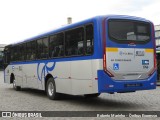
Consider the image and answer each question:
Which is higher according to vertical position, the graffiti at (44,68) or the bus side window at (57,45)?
the bus side window at (57,45)

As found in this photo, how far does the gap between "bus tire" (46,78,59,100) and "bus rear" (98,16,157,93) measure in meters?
3.77

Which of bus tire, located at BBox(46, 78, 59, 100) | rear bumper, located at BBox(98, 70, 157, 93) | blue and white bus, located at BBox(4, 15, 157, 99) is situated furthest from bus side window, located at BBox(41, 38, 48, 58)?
rear bumper, located at BBox(98, 70, 157, 93)

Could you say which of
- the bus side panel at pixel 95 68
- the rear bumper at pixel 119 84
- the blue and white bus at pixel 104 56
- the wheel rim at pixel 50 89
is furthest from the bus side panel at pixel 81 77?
the wheel rim at pixel 50 89

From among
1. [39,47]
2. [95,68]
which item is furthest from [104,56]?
[39,47]

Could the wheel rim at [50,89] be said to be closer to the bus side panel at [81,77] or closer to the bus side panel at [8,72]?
the bus side panel at [81,77]

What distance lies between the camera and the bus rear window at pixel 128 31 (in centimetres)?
1166

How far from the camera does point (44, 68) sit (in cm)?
1563

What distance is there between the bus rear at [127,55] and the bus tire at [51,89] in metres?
3.77

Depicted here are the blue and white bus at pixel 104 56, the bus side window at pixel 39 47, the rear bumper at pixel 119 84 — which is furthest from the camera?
the bus side window at pixel 39 47

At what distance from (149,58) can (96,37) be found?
7.49ft

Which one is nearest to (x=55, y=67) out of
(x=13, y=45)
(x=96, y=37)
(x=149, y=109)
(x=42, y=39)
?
(x=42, y=39)

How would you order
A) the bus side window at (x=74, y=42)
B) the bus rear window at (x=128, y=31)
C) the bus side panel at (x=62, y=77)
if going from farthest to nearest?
the bus side panel at (x=62, y=77) < the bus side window at (x=74, y=42) < the bus rear window at (x=128, y=31)

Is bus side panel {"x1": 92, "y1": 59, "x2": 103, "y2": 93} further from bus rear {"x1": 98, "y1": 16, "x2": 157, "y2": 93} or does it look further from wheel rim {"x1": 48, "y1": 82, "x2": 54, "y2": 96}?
wheel rim {"x1": 48, "y1": 82, "x2": 54, "y2": 96}

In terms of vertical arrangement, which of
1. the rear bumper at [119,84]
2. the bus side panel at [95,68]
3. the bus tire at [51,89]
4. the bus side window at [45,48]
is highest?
the bus side window at [45,48]
